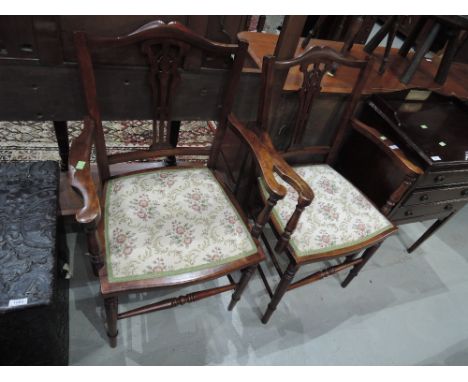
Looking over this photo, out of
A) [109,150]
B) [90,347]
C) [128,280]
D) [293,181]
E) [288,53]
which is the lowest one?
[90,347]

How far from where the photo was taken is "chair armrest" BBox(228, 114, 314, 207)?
38.2 inches

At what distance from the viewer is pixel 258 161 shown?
41.3 inches

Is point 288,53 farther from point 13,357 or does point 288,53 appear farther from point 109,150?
point 13,357

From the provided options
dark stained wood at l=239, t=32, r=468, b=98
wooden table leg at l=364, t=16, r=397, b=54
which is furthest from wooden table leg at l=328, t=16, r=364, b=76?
wooden table leg at l=364, t=16, r=397, b=54

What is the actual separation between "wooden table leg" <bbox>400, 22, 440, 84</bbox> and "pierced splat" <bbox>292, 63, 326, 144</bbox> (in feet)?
1.97

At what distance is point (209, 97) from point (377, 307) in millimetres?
1296

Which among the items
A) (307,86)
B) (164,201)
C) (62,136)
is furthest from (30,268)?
(307,86)

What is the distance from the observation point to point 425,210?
154cm

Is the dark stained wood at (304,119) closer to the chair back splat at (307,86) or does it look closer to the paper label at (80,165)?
the chair back splat at (307,86)

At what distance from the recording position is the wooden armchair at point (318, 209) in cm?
116

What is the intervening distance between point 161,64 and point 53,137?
1.21 metres

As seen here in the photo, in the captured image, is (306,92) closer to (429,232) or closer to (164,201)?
(164,201)

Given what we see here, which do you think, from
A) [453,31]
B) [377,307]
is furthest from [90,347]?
[453,31]

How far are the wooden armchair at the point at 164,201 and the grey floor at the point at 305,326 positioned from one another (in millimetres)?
161
